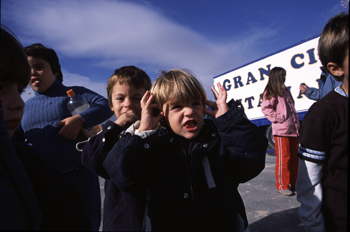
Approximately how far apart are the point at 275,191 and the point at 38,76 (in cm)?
→ 382

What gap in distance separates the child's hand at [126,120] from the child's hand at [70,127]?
42cm

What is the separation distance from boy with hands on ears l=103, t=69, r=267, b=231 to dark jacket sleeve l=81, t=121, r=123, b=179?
92 mm

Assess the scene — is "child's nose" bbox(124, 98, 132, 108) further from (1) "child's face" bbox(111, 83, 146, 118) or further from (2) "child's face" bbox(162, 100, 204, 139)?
(2) "child's face" bbox(162, 100, 204, 139)

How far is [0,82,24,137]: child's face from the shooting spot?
74 centimetres

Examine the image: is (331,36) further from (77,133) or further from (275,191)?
(275,191)

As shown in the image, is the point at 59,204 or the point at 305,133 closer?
the point at 59,204

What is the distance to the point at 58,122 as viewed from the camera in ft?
5.97

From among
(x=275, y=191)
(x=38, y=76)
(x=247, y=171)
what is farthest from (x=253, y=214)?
(x=38, y=76)

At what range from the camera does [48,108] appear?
6.08 feet

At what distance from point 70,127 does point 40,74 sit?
60cm

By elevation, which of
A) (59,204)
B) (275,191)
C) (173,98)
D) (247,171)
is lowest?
(275,191)

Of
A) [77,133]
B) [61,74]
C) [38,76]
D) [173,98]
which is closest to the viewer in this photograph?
[173,98]

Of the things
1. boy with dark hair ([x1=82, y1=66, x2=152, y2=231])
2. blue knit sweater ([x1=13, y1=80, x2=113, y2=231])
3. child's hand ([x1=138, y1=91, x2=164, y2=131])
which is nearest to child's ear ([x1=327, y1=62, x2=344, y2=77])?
child's hand ([x1=138, y1=91, x2=164, y2=131])

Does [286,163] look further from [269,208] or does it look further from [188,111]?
[188,111]
